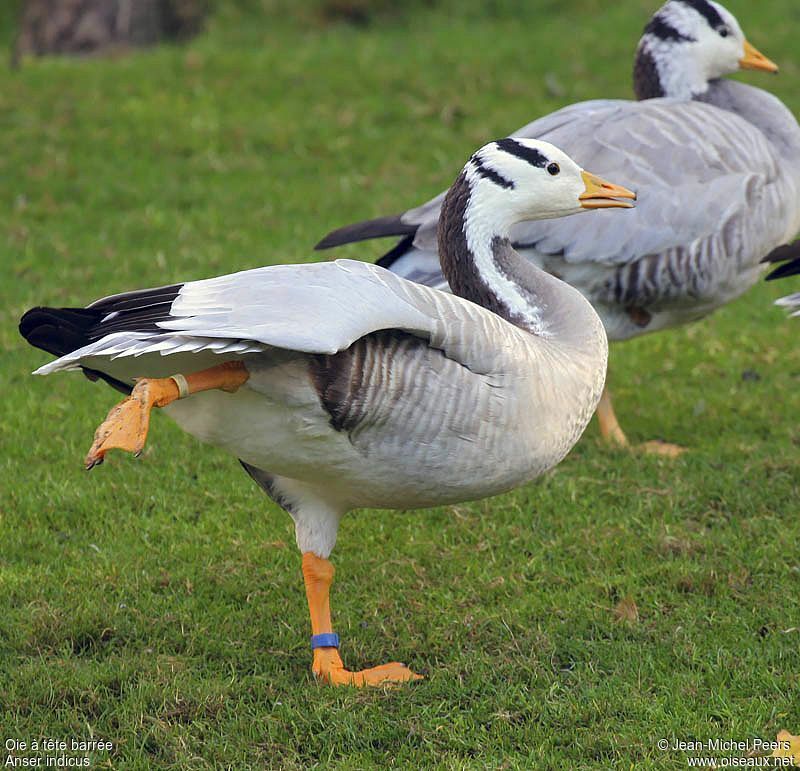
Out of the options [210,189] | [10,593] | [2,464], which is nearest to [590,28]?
[210,189]

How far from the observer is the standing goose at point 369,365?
365 cm

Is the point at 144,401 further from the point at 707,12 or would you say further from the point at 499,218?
the point at 707,12

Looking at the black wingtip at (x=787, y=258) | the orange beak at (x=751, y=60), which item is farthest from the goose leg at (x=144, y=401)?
the orange beak at (x=751, y=60)

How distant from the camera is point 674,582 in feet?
16.5

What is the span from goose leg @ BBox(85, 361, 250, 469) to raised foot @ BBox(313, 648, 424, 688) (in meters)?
1.13

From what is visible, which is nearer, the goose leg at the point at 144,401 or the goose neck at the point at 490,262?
the goose leg at the point at 144,401

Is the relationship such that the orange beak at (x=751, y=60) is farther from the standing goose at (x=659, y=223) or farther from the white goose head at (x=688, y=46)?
the standing goose at (x=659, y=223)

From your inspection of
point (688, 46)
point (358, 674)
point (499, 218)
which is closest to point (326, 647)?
point (358, 674)

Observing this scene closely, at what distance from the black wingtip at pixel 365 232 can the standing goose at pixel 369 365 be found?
136 cm

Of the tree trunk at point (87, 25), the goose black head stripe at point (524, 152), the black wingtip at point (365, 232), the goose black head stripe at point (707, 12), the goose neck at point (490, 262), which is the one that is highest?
the goose black head stripe at point (524, 152)

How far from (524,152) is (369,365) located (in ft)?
3.52

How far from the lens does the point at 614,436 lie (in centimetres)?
647

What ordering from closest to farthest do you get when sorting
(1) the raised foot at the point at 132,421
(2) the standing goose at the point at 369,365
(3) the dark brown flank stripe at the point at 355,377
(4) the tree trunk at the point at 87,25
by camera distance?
1. (1) the raised foot at the point at 132,421
2. (2) the standing goose at the point at 369,365
3. (3) the dark brown flank stripe at the point at 355,377
4. (4) the tree trunk at the point at 87,25

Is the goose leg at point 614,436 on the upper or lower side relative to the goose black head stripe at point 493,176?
lower
